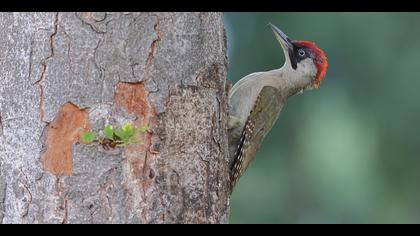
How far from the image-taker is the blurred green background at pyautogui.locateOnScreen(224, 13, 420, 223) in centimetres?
1105

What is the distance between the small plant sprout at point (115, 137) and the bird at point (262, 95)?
132cm

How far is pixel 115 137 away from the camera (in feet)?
10.4

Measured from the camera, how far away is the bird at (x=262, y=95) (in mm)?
4914

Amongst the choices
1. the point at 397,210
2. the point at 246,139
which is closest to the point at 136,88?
the point at 246,139

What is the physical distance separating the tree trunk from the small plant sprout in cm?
2

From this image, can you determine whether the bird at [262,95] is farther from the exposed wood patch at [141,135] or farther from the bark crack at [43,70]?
the bark crack at [43,70]

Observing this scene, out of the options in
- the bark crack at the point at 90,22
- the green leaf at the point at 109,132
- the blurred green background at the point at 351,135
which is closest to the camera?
the green leaf at the point at 109,132

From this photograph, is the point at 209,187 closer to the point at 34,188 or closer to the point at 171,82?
the point at 171,82

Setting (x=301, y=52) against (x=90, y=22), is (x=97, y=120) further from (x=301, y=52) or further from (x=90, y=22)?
(x=301, y=52)


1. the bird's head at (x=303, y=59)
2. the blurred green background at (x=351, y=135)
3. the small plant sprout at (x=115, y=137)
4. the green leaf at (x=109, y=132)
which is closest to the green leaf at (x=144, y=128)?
the small plant sprout at (x=115, y=137)

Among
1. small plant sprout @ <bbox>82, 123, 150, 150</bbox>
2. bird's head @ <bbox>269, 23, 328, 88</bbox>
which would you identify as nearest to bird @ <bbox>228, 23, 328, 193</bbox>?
bird's head @ <bbox>269, 23, 328, 88</bbox>

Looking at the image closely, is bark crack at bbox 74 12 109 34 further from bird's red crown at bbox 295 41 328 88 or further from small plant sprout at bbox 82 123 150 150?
bird's red crown at bbox 295 41 328 88
